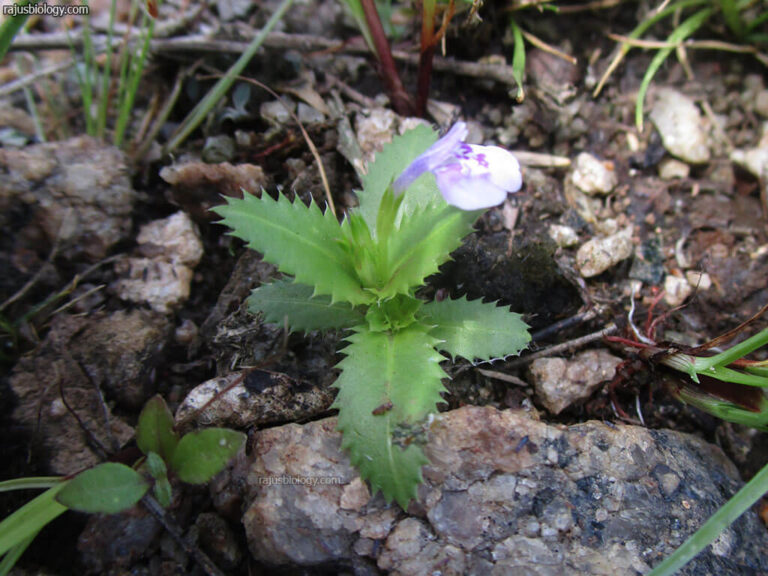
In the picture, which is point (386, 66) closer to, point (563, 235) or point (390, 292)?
point (563, 235)

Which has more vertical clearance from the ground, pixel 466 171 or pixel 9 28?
pixel 9 28

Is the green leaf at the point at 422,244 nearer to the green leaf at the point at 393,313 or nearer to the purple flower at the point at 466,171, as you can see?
the green leaf at the point at 393,313

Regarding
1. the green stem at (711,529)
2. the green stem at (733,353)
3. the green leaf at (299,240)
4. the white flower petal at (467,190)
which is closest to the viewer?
the green stem at (711,529)

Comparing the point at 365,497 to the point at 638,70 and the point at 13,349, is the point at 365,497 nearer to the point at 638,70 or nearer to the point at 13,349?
the point at 13,349

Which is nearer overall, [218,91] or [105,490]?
[105,490]

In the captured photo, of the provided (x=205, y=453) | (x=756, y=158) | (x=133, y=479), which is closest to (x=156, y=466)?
(x=133, y=479)

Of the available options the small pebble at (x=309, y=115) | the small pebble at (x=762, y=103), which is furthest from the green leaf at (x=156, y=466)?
the small pebble at (x=762, y=103)

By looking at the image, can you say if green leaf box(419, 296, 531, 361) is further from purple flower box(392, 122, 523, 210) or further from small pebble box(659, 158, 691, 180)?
small pebble box(659, 158, 691, 180)
